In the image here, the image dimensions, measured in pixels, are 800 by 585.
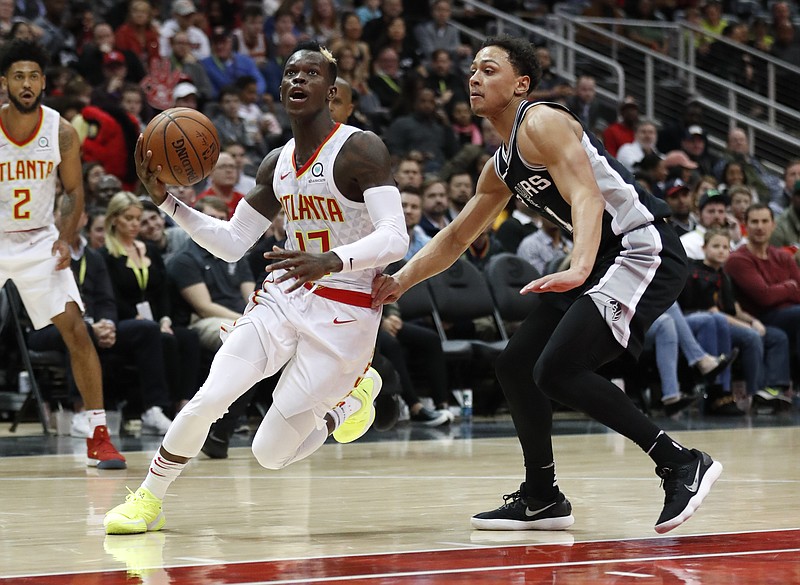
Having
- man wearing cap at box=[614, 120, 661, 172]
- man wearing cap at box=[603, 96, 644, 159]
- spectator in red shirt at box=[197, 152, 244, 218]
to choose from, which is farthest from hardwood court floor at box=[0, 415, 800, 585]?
man wearing cap at box=[603, 96, 644, 159]

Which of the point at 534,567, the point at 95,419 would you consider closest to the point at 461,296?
the point at 95,419

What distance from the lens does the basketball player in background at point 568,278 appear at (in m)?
4.62

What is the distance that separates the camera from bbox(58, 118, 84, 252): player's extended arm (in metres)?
7.34

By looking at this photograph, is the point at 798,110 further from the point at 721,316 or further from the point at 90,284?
the point at 90,284

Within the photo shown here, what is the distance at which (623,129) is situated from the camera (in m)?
15.0

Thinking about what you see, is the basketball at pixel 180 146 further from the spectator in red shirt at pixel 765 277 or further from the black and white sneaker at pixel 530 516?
A: the spectator in red shirt at pixel 765 277

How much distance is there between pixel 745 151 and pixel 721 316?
17.0ft

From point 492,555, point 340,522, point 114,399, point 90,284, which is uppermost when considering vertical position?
point 492,555

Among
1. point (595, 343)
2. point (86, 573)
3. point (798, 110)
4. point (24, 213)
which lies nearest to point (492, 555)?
point (595, 343)

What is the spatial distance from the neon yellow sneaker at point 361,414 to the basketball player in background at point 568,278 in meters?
0.65

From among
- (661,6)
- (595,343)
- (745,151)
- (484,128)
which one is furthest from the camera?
(661,6)

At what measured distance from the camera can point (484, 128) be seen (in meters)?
14.2

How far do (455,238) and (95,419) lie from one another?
289cm

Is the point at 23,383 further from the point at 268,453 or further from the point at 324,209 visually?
the point at 324,209
